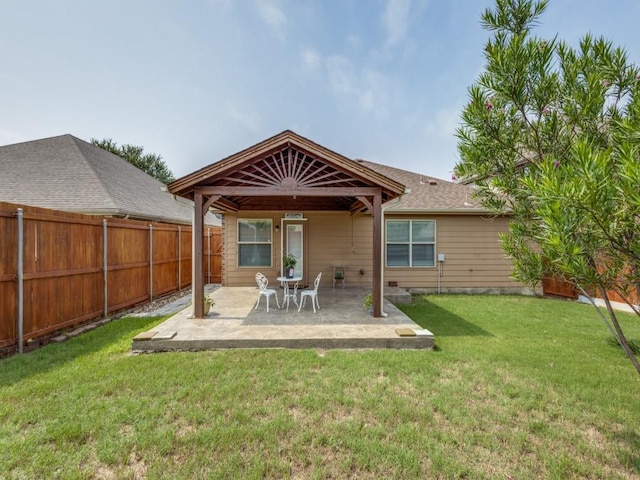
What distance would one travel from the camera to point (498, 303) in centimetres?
803

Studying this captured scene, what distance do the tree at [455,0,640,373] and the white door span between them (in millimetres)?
6733

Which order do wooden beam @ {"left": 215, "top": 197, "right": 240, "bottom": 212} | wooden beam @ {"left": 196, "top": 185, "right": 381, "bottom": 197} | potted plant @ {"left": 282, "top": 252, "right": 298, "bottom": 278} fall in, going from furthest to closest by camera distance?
potted plant @ {"left": 282, "top": 252, "right": 298, "bottom": 278} → wooden beam @ {"left": 215, "top": 197, "right": 240, "bottom": 212} → wooden beam @ {"left": 196, "top": 185, "right": 381, "bottom": 197}

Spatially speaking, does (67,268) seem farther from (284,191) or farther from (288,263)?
(288,263)

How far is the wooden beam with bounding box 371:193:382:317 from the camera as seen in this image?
564cm

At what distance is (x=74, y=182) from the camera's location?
932 centimetres

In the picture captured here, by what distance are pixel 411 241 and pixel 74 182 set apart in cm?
1074

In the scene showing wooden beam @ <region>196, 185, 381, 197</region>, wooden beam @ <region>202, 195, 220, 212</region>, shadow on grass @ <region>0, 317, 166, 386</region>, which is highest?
wooden beam @ <region>196, 185, 381, 197</region>

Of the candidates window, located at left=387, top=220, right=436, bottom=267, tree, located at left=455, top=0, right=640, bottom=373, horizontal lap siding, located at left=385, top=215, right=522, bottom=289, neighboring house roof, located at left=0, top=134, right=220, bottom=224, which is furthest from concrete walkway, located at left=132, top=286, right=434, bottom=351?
neighboring house roof, located at left=0, top=134, right=220, bottom=224

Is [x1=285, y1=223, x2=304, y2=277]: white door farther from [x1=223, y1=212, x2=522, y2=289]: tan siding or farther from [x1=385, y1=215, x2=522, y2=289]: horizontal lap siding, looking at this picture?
[x1=385, y1=215, x2=522, y2=289]: horizontal lap siding

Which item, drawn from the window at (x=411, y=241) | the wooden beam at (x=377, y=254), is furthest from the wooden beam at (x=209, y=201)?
the window at (x=411, y=241)

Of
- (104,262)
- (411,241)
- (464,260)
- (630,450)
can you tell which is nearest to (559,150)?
(630,450)

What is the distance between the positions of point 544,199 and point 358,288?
25.0ft

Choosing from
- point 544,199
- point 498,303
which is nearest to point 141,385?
point 544,199

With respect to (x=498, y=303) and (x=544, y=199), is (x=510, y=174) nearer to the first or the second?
(x=544, y=199)
